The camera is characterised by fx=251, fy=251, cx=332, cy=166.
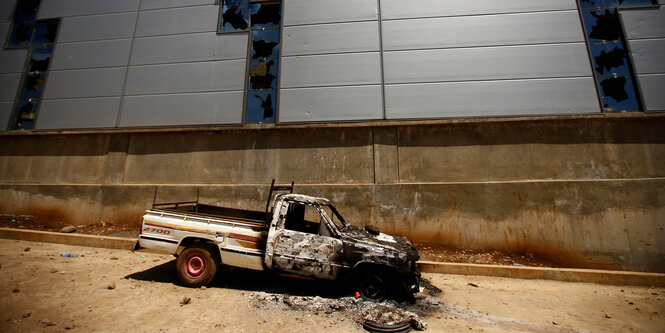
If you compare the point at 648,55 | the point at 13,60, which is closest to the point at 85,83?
the point at 13,60

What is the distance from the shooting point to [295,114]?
8234 mm

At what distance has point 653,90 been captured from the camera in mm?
7348

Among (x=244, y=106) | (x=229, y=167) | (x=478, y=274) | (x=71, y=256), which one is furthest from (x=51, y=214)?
(x=478, y=274)

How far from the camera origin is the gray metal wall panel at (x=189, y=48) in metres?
9.00

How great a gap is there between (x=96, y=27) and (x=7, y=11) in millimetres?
4442

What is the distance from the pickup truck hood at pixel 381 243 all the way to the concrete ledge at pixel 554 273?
1946 millimetres

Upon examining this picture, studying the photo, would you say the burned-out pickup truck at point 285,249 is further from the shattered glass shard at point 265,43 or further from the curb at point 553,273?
the shattered glass shard at point 265,43

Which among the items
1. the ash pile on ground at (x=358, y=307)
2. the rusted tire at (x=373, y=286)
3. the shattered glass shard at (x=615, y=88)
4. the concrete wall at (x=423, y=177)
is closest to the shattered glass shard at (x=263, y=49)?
the concrete wall at (x=423, y=177)

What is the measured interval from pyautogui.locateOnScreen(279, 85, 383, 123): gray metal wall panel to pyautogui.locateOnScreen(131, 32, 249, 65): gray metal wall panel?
2.58 metres

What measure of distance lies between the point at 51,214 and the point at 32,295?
21.8 feet

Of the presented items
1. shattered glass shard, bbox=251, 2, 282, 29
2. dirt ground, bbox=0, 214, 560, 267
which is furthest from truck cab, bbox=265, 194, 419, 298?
shattered glass shard, bbox=251, 2, 282, 29

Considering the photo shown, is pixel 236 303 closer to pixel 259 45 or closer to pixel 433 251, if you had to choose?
pixel 433 251

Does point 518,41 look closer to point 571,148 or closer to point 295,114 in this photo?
point 571,148

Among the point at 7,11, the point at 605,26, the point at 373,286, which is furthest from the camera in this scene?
the point at 7,11
